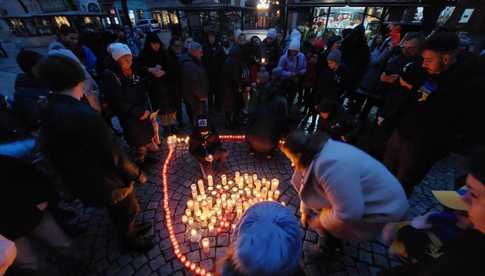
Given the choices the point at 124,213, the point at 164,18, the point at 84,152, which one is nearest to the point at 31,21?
the point at 164,18

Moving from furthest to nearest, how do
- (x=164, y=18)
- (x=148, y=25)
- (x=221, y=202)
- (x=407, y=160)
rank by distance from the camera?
(x=164, y=18), (x=148, y=25), (x=221, y=202), (x=407, y=160)

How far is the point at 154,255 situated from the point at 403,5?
1018 centimetres

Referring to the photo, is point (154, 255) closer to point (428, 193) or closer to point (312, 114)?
point (428, 193)

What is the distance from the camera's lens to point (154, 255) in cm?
322

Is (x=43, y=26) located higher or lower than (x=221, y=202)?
higher

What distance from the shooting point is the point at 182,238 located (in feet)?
11.2

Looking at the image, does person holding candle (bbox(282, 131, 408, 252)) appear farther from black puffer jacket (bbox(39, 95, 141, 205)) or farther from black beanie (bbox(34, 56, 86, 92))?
black beanie (bbox(34, 56, 86, 92))

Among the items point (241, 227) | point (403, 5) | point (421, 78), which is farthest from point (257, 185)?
point (403, 5)

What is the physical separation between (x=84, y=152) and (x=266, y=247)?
6.64 feet

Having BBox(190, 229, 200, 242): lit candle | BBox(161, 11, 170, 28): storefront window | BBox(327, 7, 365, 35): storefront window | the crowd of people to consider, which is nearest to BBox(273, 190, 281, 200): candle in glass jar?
the crowd of people

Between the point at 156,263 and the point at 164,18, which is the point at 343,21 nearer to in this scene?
the point at 156,263

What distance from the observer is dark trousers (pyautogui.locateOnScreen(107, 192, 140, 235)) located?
9.49ft

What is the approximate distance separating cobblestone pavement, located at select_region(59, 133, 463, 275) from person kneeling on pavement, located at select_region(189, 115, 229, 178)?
0.47m

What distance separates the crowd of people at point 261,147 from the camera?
1.57 meters
